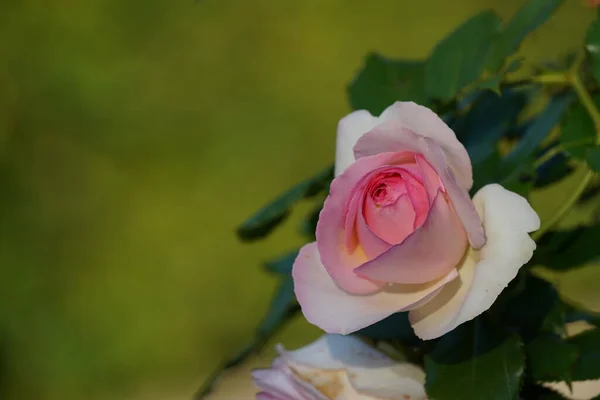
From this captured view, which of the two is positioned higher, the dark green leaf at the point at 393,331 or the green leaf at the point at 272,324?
the dark green leaf at the point at 393,331

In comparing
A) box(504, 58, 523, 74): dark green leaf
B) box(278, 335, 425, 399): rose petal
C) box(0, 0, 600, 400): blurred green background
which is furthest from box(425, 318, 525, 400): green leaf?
box(0, 0, 600, 400): blurred green background

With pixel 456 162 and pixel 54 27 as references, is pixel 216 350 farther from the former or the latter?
pixel 456 162

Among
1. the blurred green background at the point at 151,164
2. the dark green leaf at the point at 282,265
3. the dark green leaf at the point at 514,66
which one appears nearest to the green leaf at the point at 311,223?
the dark green leaf at the point at 282,265

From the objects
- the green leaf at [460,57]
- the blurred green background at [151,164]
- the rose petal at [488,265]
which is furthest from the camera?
the blurred green background at [151,164]

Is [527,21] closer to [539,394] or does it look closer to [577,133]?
[577,133]

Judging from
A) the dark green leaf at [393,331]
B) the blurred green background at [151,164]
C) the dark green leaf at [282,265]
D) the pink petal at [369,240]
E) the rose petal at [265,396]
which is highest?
the pink petal at [369,240]

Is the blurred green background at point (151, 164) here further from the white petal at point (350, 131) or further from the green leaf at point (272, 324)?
the white petal at point (350, 131)

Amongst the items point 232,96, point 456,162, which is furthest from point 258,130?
point 456,162

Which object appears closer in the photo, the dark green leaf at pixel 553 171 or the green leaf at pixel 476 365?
the green leaf at pixel 476 365
